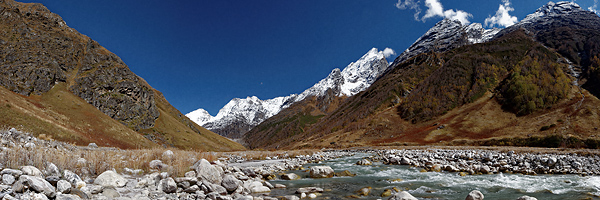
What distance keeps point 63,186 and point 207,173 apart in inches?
226

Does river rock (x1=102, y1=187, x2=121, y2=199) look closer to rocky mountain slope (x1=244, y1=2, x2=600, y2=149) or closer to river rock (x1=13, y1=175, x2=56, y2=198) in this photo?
river rock (x1=13, y1=175, x2=56, y2=198)

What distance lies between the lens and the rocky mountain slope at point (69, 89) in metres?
57.3

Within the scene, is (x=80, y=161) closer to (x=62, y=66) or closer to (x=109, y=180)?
(x=109, y=180)

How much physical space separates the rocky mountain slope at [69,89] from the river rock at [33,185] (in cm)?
5089

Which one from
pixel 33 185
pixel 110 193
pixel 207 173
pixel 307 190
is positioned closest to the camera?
pixel 33 185

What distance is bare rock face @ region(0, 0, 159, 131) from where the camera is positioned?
7662 cm

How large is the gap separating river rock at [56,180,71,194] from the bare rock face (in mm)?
92577

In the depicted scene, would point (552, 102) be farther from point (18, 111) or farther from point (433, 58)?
point (18, 111)

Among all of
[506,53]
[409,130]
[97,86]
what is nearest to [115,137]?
[97,86]

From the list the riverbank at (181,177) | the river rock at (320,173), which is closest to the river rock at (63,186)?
the riverbank at (181,177)

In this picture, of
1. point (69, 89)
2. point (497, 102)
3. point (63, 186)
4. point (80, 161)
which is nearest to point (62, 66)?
point (69, 89)

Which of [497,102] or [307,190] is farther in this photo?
[497,102]

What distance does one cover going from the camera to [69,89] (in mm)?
83875

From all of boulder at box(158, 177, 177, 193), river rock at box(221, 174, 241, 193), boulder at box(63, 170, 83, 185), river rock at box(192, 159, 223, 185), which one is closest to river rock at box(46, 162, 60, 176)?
boulder at box(63, 170, 83, 185)
